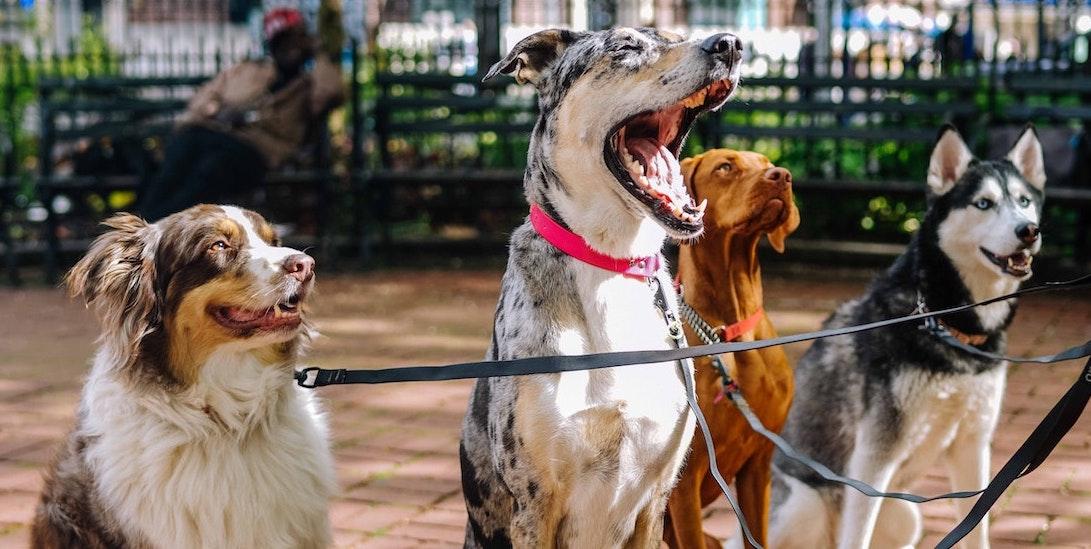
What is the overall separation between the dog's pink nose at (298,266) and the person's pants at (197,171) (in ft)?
20.6

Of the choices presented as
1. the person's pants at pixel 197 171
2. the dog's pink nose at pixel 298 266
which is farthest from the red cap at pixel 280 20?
the dog's pink nose at pixel 298 266

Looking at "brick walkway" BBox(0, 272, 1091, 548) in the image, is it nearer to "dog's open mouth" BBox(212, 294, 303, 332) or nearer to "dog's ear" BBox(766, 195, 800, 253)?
"dog's open mouth" BBox(212, 294, 303, 332)

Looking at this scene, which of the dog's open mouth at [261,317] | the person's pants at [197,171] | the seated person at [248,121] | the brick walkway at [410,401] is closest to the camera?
the dog's open mouth at [261,317]

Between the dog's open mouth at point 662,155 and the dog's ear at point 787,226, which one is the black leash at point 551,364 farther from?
the dog's ear at point 787,226

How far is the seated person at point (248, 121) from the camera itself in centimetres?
970

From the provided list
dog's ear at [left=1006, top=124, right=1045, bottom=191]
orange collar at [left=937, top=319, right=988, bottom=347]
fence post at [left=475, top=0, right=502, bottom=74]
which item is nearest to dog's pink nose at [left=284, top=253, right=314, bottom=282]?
orange collar at [left=937, top=319, right=988, bottom=347]

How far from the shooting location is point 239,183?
9953mm

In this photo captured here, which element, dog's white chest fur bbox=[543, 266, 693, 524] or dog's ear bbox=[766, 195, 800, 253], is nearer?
dog's white chest fur bbox=[543, 266, 693, 524]

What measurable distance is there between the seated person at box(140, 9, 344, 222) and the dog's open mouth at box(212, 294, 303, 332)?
6.24 meters

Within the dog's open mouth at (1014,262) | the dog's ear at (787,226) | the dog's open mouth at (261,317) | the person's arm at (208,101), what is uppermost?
the person's arm at (208,101)

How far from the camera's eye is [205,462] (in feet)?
11.9

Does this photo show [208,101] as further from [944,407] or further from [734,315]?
[944,407]

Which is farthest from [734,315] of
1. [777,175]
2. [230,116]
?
[230,116]

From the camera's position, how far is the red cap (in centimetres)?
1000
